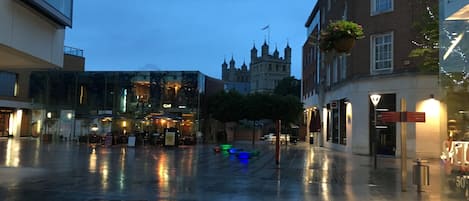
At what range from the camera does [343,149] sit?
35.6 m

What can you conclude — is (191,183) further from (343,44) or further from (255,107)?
(255,107)

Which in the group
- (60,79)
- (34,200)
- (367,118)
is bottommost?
(34,200)

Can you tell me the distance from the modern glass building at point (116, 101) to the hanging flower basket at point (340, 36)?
1350 inches

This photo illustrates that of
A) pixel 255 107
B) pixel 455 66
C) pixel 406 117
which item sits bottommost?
pixel 406 117

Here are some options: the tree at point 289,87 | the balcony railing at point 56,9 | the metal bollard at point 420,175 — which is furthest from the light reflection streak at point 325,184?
the tree at point 289,87

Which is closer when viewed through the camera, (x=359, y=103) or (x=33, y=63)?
(x=33, y=63)

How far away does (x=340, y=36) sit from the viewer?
10211 mm

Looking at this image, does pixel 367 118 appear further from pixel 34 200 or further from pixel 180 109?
pixel 34 200

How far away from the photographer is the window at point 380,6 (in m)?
31.3

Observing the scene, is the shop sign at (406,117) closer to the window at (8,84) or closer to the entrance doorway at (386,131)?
the entrance doorway at (386,131)

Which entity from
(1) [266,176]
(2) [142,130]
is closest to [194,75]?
(2) [142,130]

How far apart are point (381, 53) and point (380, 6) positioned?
2.99 m

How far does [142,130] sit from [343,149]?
1945 cm

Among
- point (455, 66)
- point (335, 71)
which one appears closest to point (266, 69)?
point (335, 71)
